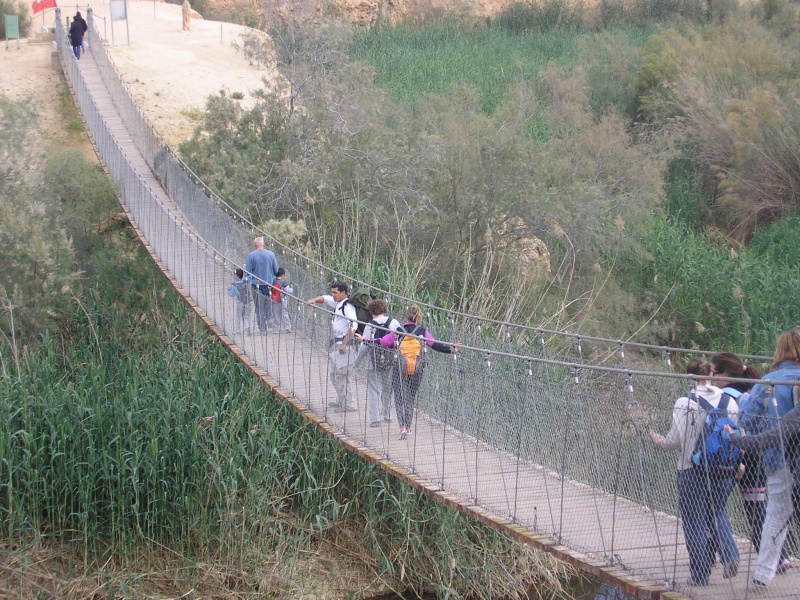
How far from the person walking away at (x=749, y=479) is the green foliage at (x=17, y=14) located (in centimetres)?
2379

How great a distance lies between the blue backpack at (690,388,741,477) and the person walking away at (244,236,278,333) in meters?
4.66

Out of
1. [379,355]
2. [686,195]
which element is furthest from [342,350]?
[686,195]

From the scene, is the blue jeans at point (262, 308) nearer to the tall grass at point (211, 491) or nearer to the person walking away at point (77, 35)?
the tall grass at point (211, 491)

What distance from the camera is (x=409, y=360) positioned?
22.8 feet

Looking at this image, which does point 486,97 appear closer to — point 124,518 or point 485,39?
point 485,39

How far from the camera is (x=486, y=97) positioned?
76.5 ft

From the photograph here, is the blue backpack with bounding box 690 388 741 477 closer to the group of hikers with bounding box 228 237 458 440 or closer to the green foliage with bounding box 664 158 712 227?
the group of hikers with bounding box 228 237 458 440

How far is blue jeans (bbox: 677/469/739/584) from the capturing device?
15.9 feet

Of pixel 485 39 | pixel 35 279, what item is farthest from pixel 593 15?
pixel 35 279

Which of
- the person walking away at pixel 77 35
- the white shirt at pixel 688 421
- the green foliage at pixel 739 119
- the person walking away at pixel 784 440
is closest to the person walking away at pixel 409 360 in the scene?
the white shirt at pixel 688 421

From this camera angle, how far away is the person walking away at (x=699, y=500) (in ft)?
15.9

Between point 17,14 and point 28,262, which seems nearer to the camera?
point 28,262

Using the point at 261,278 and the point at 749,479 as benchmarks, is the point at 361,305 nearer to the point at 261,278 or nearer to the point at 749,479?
the point at 261,278

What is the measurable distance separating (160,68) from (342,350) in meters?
16.0
